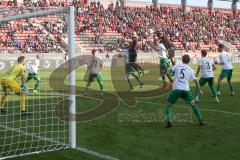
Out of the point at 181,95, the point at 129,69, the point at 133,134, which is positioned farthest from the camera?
the point at 129,69

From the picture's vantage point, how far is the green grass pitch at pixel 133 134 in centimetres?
823

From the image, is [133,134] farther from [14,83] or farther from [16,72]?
[16,72]

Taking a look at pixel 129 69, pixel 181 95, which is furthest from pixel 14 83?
pixel 129 69

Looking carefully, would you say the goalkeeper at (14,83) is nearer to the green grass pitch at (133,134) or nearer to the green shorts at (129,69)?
the green grass pitch at (133,134)

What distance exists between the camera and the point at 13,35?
1224 cm

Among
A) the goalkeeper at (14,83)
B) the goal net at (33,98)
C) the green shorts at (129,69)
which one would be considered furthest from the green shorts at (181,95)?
the green shorts at (129,69)

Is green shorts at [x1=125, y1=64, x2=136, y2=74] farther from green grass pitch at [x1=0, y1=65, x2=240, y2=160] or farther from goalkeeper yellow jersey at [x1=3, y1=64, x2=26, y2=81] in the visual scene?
goalkeeper yellow jersey at [x1=3, y1=64, x2=26, y2=81]

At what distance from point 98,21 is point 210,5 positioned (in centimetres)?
2844

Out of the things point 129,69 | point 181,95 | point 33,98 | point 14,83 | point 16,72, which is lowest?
point 33,98

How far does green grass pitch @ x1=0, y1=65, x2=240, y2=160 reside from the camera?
8.23 m

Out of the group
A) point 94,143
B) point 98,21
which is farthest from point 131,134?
point 98,21

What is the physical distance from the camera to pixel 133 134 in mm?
10047

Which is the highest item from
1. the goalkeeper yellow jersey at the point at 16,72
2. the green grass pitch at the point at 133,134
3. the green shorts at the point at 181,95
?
the goalkeeper yellow jersey at the point at 16,72

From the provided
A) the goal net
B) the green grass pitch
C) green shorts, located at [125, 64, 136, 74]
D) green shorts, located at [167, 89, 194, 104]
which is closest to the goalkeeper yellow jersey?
the goal net
